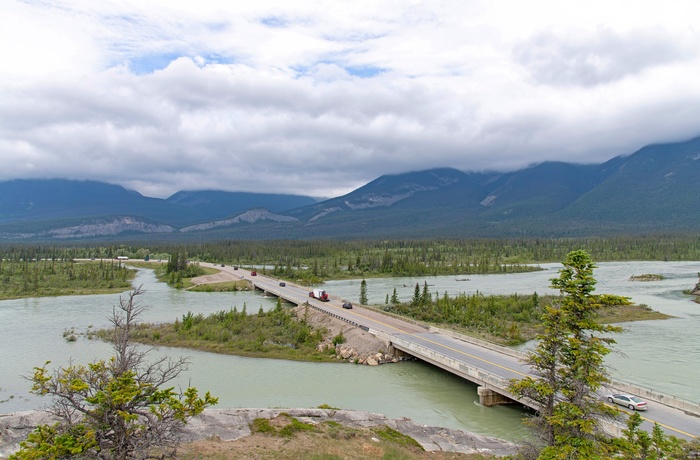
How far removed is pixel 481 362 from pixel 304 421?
56.7 ft

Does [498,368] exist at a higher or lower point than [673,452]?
lower

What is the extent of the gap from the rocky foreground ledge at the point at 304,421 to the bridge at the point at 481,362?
15.7ft

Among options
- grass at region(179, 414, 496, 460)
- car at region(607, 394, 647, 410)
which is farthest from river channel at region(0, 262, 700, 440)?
grass at region(179, 414, 496, 460)

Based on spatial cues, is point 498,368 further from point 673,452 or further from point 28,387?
point 28,387

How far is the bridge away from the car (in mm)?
383

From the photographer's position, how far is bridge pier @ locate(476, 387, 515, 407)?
32.1 meters

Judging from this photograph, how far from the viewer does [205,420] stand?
992 inches

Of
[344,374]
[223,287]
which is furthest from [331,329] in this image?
[223,287]

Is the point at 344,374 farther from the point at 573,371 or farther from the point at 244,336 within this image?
the point at 573,371

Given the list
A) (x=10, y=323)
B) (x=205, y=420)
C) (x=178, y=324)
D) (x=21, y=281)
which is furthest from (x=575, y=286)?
(x=21, y=281)

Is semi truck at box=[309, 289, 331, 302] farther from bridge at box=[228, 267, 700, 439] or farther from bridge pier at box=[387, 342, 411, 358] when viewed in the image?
bridge pier at box=[387, 342, 411, 358]

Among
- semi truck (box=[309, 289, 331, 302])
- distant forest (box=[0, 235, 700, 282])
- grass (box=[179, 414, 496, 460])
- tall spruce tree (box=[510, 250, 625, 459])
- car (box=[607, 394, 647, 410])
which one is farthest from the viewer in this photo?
distant forest (box=[0, 235, 700, 282])

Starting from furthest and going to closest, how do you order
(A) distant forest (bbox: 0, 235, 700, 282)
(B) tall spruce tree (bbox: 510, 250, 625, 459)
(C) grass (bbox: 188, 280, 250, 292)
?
(A) distant forest (bbox: 0, 235, 700, 282)
(C) grass (bbox: 188, 280, 250, 292)
(B) tall spruce tree (bbox: 510, 250, 625, 459)

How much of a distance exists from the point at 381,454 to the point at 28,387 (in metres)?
30.9
